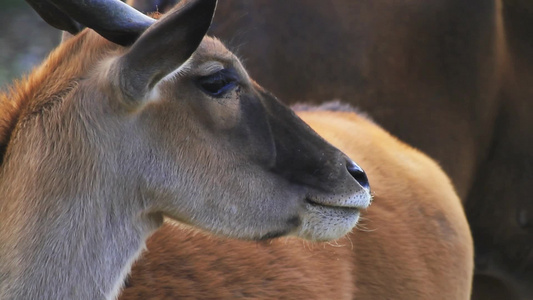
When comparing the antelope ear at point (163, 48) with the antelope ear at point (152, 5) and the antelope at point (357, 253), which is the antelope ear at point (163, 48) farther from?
the antelope ear at point (152, 5)

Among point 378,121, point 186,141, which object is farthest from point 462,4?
point 186,141

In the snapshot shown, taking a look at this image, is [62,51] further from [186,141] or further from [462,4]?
[462,4]

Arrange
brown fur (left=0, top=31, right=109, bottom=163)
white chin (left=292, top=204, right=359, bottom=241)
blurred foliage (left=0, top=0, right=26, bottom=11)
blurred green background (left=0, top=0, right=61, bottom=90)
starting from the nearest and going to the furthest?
1. brown fur (left=0, top=31, right=109, bottom=163)
2. white chin (left=292, top=204, right=359, bottom=241)
3. blurred green background (left=0, top=0, right=61, bottom=90)
4. blurred foliage (left=0, top=0, right=26, bottom=11)

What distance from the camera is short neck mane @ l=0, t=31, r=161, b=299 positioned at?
3357 mm

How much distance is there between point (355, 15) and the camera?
622 centimetres

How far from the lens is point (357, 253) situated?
181 inches

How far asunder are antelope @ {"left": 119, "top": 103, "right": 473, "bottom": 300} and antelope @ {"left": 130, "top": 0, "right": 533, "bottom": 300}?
647 millimetres

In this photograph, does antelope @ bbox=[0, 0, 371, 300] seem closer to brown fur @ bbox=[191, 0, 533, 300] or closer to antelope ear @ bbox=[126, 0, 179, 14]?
antelope ear @ bbox=[126, 0, 179, 14]

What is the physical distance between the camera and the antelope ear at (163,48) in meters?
3.23

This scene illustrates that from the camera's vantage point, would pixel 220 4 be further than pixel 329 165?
Yes

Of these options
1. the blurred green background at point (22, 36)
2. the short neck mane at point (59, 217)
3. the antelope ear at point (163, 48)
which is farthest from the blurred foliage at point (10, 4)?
the antelope ear at point (163, 48)

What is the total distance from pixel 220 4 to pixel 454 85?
5.57ft

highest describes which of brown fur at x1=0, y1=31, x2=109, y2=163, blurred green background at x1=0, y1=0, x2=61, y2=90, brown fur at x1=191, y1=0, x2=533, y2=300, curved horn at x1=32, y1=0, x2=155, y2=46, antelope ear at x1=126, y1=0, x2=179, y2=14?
brown fur at x1=191, y1=0, x2=533, y2=300

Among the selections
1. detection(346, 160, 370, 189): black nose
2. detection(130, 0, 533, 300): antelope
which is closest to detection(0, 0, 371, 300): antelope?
detection(346, 160, 370, 189): black nose
